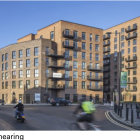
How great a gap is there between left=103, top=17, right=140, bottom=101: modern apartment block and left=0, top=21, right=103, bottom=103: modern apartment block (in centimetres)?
1161

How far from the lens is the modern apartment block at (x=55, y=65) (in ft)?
180

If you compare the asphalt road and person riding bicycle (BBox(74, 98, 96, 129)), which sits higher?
person riding bicycle (BBox(74, 98, 96, 129))

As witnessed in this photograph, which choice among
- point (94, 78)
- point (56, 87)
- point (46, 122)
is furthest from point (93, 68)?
point (46, 122)

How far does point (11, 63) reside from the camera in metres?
60.2

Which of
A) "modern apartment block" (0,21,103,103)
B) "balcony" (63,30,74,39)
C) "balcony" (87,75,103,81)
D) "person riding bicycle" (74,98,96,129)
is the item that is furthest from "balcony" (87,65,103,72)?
"person riding bicycle" (74,98,96,129)

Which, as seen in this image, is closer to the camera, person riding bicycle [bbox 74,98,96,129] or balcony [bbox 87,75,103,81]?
person riding bicycle [bbox 74,98,96,129]

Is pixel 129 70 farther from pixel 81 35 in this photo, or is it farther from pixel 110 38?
pixel 81 35

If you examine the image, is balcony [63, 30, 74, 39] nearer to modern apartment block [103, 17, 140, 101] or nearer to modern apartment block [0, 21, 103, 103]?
modern apartment block [0, 21, 103, 103]

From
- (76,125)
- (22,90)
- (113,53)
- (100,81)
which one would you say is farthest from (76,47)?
(76,125)

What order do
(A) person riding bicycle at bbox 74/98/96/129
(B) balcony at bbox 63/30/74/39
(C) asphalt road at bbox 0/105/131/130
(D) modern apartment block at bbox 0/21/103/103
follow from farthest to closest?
(B) balcony at bbox 63/30/74/39
(D) modern apartment block at bbox 0/21/103/103
(C) asphalt road at bbox 0/105/131/130
(A) person riding bicycle at bbox 74/98/96/129

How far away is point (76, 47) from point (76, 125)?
51.2 m

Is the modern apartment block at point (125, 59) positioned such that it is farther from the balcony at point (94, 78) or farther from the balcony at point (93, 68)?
the balcony at point (93, 68)

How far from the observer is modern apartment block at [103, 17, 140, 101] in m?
71.6

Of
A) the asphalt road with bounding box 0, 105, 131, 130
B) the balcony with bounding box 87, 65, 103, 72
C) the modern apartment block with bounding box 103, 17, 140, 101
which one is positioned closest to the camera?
the asphalt road with bounding box 0, 105, 131, 130
